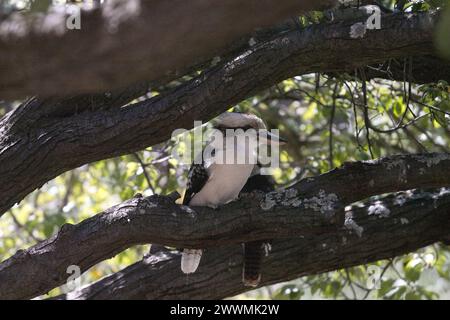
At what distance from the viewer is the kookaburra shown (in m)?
3.93

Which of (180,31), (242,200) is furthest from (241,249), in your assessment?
(180,31)

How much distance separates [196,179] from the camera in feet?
13.1

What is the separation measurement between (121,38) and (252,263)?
8.02 feet

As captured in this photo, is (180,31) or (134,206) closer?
(180,31)

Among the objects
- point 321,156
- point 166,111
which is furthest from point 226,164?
point 321,156

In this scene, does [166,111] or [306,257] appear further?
[306,257]

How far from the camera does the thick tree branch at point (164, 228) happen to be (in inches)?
123

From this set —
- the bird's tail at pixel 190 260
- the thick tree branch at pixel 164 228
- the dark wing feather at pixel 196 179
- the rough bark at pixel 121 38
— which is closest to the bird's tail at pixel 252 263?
the bird's tail at pixel 190 260

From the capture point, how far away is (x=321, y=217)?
306 centimetres

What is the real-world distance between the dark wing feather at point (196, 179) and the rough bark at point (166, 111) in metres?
0.70

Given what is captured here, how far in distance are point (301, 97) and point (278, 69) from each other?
89.6 inches

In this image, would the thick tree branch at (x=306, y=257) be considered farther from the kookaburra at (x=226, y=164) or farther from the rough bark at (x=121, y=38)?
the rough bark at (x=121, y=38)

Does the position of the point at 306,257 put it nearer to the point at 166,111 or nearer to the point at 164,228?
the point at 164,228

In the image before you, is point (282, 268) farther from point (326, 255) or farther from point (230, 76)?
point (230, 76)
